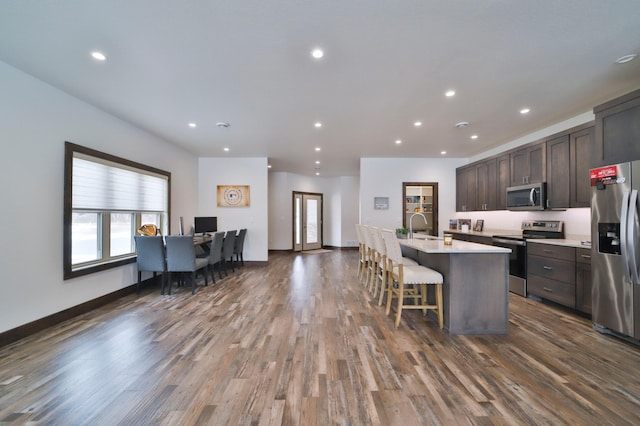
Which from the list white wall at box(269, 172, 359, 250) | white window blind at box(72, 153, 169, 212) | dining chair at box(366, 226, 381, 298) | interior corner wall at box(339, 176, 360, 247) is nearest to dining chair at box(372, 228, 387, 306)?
dining chair at box(366, 226, 381, 298)

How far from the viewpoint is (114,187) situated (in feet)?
12.8

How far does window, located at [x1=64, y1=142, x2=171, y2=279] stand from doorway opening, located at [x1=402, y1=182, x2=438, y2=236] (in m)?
5.46

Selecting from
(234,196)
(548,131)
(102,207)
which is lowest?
(102,207)

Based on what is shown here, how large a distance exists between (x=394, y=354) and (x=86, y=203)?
4.27 m

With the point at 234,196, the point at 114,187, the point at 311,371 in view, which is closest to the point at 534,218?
the point at 311,371

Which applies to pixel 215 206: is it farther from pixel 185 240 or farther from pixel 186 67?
pixel 186 67

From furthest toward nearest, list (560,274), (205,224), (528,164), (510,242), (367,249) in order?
1. (205,224)
2. (367,249)
3. (528,164)
4. (510,242)
5. (560,274)

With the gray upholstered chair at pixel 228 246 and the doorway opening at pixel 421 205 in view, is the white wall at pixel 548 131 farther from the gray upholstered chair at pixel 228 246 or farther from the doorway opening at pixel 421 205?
the gray upholstered chair at pixel 228 246

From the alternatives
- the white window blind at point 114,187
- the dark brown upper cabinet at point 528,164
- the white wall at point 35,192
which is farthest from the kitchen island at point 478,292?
the white window blind at point 114,187

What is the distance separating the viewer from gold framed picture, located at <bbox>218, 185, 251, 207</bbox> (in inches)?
250

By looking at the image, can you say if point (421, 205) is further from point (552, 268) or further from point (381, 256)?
point (381, 256)

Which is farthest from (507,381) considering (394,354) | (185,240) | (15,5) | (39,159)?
(39,159)

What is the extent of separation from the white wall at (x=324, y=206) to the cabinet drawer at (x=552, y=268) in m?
5.94

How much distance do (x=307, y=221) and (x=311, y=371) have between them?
23.9 ft
